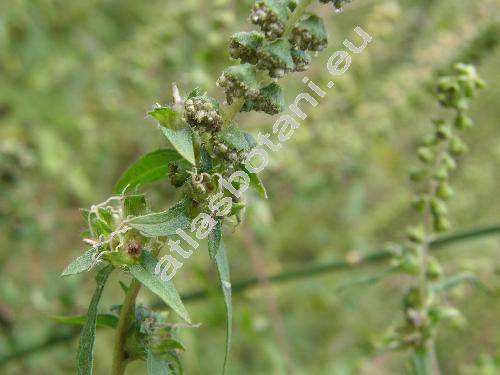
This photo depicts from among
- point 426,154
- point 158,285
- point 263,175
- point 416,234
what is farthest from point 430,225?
point 263,175

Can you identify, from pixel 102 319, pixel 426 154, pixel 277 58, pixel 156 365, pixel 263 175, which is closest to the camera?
pixel 277 58

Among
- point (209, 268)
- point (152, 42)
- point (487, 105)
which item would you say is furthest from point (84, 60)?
point (487, 105)

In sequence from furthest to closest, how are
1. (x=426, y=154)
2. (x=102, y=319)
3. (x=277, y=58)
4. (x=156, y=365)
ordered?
(x=426, y=154), (x=102, y=319), (x=156, y=365), (x=277, y=58)

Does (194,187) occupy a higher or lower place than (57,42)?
lower

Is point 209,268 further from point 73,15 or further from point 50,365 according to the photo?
point 73,15

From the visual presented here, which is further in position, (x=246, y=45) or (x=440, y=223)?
(x=440, y=223)

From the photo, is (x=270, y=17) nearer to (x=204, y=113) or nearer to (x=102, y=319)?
(x=204, y=113)
